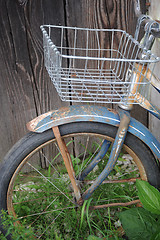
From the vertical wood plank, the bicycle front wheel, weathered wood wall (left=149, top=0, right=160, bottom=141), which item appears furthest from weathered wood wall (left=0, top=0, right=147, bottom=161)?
the bicycle front wheel

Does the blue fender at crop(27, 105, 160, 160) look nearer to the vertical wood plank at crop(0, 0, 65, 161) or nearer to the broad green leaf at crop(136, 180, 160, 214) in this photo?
the broad green leaf at crop(136, 180, 160, 214)

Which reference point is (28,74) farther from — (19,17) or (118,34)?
(118,34)

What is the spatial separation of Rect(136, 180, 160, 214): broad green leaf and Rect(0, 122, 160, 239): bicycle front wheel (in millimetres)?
174

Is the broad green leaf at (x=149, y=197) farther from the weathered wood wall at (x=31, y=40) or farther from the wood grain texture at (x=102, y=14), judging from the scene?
the wood grain texture at (x=102, y=14)

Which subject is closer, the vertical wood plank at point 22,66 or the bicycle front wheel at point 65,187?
the bicycle front wheel at point 65,187

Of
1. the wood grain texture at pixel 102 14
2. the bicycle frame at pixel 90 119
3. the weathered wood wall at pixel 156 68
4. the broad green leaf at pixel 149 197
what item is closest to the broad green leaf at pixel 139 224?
the broad green leaf at pixel 149 197

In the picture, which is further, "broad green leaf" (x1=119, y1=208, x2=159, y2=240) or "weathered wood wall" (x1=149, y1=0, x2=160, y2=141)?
"weathered wood wall" (x1=149, y1=0, x2=160, y2=141)

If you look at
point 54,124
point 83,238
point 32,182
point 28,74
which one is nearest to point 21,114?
point 28,74

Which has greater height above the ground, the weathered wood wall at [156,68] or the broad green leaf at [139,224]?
the weathered wood wall at [156,68]

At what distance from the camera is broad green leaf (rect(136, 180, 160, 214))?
4.17 ft

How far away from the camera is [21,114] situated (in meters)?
2.03

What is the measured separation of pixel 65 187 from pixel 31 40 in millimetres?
1148

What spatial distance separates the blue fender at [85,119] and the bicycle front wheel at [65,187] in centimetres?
4

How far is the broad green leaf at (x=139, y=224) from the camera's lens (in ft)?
4.39
